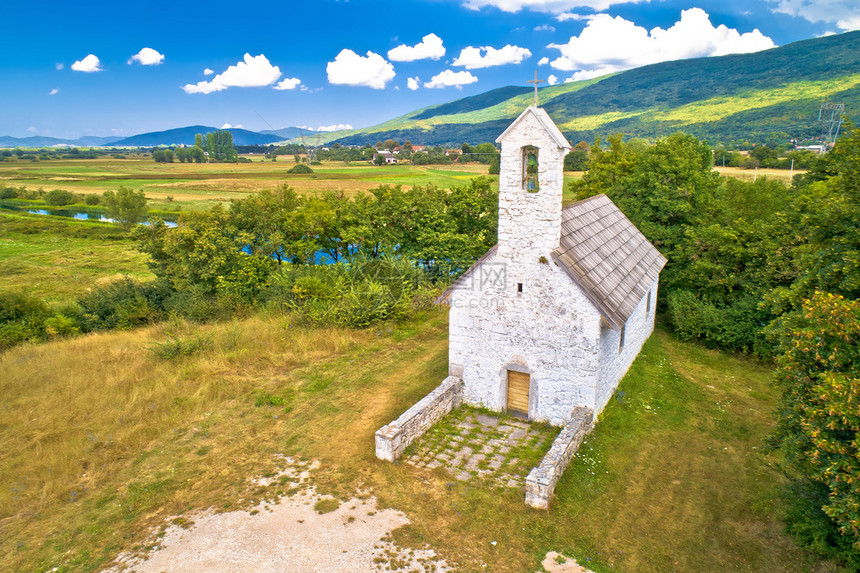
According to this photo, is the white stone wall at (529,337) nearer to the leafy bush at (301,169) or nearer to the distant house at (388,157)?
the leafy bush at (301,169)

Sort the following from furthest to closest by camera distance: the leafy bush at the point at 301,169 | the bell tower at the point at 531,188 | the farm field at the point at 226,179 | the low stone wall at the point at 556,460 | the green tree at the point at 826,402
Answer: the leafy bush at the point at 301,169, the farm field at the point at 226,179, the bell tower at the point at 531,188, the low stone wall at the point at 556,460, the green tree at the point at 826,402

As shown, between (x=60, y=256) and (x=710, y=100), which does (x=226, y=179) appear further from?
(x=710, y=100)

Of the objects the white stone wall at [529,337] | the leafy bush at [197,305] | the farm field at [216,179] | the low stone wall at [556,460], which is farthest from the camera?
the farm field at [216,179]

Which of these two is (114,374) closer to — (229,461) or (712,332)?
(229,461)

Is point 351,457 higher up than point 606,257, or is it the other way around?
point 606,257

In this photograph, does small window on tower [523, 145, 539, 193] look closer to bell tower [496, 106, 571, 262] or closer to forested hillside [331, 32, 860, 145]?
bell tower [496, 106, 571, 262]

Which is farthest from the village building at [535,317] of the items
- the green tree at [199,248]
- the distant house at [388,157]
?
the distant house at [388,157]

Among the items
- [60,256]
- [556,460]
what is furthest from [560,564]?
[60,256]
